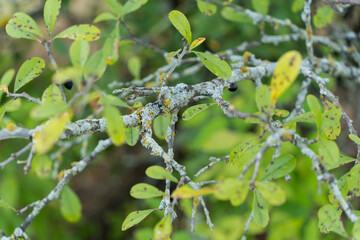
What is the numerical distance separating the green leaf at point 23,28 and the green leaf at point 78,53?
0.17 metres

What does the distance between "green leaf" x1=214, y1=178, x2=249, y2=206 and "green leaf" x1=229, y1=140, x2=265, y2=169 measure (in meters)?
0.17

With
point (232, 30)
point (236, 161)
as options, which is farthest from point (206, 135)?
point (236, 161)

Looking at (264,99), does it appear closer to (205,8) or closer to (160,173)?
(160,173)

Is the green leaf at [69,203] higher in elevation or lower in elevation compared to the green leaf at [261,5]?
lower

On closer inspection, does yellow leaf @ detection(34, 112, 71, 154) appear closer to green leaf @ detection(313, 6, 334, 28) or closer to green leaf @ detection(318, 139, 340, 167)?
green leaf @ detection(318, 139, 340, 167)

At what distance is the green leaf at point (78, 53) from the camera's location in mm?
729

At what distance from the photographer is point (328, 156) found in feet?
2.27

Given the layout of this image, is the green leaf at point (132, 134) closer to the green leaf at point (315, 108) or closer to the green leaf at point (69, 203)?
the green leaf at point (69, 203)

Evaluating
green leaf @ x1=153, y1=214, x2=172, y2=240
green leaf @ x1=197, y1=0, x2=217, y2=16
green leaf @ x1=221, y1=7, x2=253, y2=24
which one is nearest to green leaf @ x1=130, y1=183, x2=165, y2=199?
green leaf @ x1=153, y1=214, x2=172, y2=240

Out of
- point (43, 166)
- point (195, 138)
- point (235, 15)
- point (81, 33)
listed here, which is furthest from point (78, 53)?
point (195, 138)

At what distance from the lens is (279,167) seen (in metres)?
0.77

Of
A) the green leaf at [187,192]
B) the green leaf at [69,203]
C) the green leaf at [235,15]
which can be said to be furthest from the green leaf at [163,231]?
the green leaf at [235,15]

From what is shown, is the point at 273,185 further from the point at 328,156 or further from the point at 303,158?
the point at 303,158

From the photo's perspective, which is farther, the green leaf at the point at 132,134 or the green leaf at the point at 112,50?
the green leaf at the point at 132,134
